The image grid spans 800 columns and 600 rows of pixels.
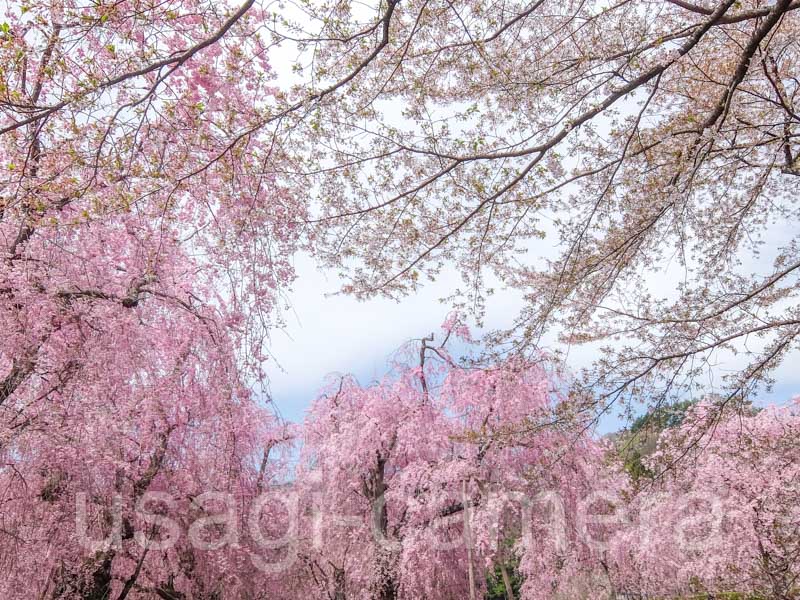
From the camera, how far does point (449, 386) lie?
9375 mm

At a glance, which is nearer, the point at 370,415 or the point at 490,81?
the point at 490,81

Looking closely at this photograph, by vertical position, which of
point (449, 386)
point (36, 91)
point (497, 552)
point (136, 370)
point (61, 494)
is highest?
point (36, 91)

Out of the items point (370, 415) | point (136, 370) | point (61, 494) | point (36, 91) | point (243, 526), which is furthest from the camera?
point (370, 415)

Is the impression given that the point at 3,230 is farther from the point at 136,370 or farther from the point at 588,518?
the point at 588,518

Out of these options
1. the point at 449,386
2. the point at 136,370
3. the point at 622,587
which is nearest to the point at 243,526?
the point at 136,370

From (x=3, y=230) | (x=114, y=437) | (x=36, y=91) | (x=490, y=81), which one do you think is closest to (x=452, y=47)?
(x=490, y=81)

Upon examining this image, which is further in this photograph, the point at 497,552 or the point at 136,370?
the point at 497,552

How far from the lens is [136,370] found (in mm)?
5262

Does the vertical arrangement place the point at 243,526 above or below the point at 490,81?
below

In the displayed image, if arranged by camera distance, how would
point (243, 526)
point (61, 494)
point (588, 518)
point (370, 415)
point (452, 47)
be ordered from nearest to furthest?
point (452, 47)
point (61, 494)
point (243, 526)
point (588, 518)
point (370, 415)

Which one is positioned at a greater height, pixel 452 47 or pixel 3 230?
pixel 452 47

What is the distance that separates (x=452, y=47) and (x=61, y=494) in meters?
5.76

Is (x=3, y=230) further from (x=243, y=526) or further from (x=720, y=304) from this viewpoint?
(x=720, y=304)

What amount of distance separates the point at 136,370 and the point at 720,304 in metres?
5.04
